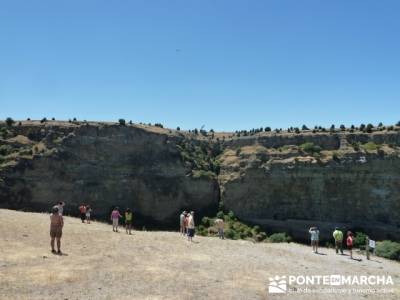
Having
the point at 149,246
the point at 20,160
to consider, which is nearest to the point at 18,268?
the point at 149,246

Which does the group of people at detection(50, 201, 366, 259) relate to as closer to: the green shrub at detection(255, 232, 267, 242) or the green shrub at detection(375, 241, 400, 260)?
the green shrub at detection(375, 241, 400, 260)

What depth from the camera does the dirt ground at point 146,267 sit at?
1419cm

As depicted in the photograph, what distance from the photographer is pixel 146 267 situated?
57.5 ft

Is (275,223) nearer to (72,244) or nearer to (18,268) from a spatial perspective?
(72,244)

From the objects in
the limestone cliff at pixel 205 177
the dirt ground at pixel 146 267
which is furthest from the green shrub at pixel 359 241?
the dirt ground at pixel 146 267

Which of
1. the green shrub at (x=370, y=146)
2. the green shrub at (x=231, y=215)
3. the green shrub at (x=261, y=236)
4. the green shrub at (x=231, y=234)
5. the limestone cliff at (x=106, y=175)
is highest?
the green shrub at (x=370, y=146)

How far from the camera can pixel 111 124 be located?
51.0 meters

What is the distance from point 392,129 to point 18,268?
4511cm

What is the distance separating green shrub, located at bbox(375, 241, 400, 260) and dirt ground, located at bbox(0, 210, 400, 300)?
6.69 meters

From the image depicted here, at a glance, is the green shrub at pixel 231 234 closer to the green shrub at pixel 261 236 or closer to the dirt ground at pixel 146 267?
the green shrub at pixel 261 236

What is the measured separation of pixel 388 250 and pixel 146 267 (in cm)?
2276

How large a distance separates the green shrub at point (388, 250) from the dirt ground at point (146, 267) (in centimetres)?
669

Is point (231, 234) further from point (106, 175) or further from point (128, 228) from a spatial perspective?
point (106, 175)

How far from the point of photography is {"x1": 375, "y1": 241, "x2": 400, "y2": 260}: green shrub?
32.5 meters
